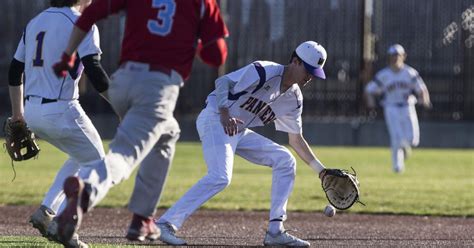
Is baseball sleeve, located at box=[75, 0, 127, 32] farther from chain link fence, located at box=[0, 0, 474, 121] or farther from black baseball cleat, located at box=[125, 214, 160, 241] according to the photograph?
chain link fence, located at box=[0, 0, 474, 121]

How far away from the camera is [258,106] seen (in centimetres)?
827

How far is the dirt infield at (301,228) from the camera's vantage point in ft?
28.9

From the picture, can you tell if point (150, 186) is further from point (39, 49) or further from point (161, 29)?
point (39, 49)

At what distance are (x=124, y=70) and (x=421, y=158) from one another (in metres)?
17.3

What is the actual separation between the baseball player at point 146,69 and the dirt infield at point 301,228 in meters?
1.77

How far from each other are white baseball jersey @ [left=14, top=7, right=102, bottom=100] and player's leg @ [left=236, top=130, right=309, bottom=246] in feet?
5.40

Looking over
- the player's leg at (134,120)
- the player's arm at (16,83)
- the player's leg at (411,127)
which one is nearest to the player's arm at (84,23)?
the player's leg at (134,120)

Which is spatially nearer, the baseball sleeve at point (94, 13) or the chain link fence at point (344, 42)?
the baseball sleeve at point (94, 13)

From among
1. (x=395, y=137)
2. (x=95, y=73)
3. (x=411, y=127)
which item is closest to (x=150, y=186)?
(x=95, y=73)

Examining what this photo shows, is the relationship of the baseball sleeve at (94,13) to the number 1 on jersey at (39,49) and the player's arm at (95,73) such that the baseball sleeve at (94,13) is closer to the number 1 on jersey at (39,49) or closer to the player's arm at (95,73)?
the player's arm at (95,73)

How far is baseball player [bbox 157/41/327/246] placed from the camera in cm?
791

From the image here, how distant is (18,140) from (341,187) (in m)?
2.61

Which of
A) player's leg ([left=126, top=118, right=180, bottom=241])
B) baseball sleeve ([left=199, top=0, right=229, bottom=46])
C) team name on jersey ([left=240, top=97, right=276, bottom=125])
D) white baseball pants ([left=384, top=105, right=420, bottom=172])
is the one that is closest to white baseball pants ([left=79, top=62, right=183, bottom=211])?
player's leg ([left=126, top=118, right=180, bottom=241])

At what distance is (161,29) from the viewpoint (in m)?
6.48
